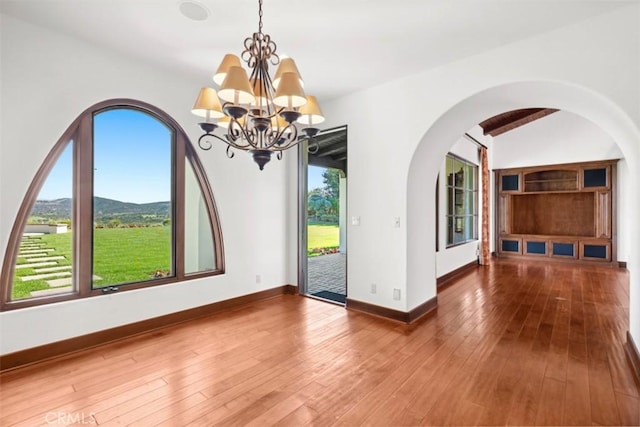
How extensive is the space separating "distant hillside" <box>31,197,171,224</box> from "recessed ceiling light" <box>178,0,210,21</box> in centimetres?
203

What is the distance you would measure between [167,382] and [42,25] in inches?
127

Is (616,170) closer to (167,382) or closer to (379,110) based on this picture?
(379,110)

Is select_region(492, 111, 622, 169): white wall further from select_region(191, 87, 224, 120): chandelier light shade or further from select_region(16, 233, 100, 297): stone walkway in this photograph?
select_region(16, 233, 100, 297): stone walkway

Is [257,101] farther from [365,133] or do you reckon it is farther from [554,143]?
[554,143]

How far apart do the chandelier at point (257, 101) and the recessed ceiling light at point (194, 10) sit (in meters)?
0.48

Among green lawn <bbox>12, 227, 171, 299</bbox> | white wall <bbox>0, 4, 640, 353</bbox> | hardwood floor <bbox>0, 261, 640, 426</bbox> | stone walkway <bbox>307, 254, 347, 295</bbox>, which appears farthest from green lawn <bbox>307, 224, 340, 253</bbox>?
green lawn <bbox>12, 227, 171, 299</bbox>

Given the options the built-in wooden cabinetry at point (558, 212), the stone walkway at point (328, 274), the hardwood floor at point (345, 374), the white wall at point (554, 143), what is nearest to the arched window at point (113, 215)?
the hardwood floor at point (345, 374)

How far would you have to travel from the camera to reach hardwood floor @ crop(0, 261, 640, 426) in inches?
78.3

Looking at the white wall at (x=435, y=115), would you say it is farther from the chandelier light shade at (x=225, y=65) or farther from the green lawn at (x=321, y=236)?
the chandelier light shade at (x=225, y=65)

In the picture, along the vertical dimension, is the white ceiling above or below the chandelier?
above

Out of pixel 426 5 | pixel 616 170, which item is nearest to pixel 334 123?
pixel 426 5

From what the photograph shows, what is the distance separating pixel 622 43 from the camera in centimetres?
241

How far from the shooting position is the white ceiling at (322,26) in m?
2.37

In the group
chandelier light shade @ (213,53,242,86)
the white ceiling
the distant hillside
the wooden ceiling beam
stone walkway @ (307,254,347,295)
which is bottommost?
stone walkway @ (307,254,347,295)
